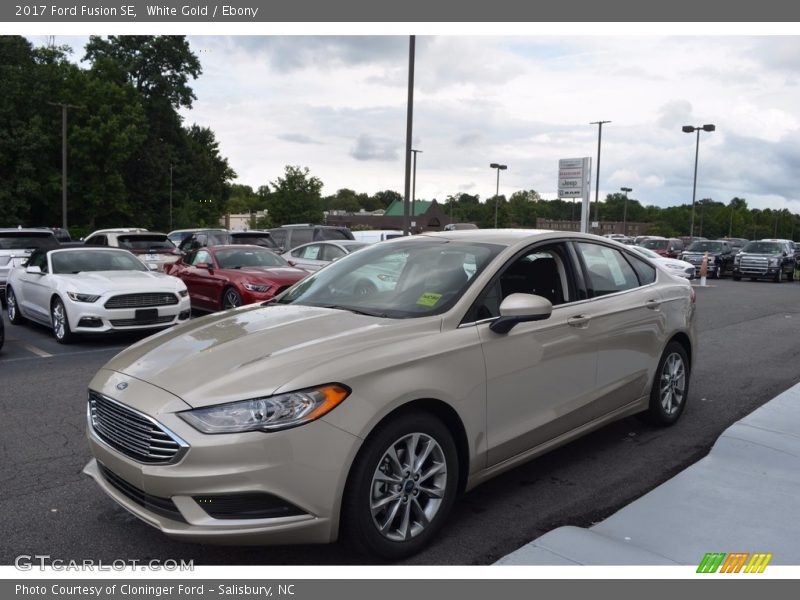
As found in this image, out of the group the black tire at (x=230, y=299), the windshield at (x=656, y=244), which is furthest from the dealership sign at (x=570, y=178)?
the black tire at (x=230, y=299)

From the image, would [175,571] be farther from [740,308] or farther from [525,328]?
[740,308]

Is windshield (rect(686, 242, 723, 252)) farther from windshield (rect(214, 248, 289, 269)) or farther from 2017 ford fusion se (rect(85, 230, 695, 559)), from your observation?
2017 ford fusion se (rect(85, 230, 695, 559))

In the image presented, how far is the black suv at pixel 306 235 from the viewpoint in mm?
20406

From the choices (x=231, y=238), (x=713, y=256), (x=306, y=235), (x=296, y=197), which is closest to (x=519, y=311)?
(x=306, y=235)

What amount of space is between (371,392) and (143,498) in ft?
3.88

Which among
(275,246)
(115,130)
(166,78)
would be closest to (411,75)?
(275,246)

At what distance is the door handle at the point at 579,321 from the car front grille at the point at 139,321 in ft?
24.3

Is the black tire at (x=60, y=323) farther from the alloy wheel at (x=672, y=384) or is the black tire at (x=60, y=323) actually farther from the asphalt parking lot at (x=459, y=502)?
the alloy wheel at (x=672, y=384)

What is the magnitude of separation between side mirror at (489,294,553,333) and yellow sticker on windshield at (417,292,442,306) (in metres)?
0.35

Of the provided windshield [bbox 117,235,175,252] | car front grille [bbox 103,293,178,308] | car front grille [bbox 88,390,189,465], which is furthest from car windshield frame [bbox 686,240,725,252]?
car front grille [bbox 88,390,189,465]

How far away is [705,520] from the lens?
3916 mm

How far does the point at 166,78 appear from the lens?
2157 inches

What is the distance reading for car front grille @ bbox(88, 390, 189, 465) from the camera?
3123 mm

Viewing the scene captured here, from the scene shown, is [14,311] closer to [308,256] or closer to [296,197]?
[308,256]
